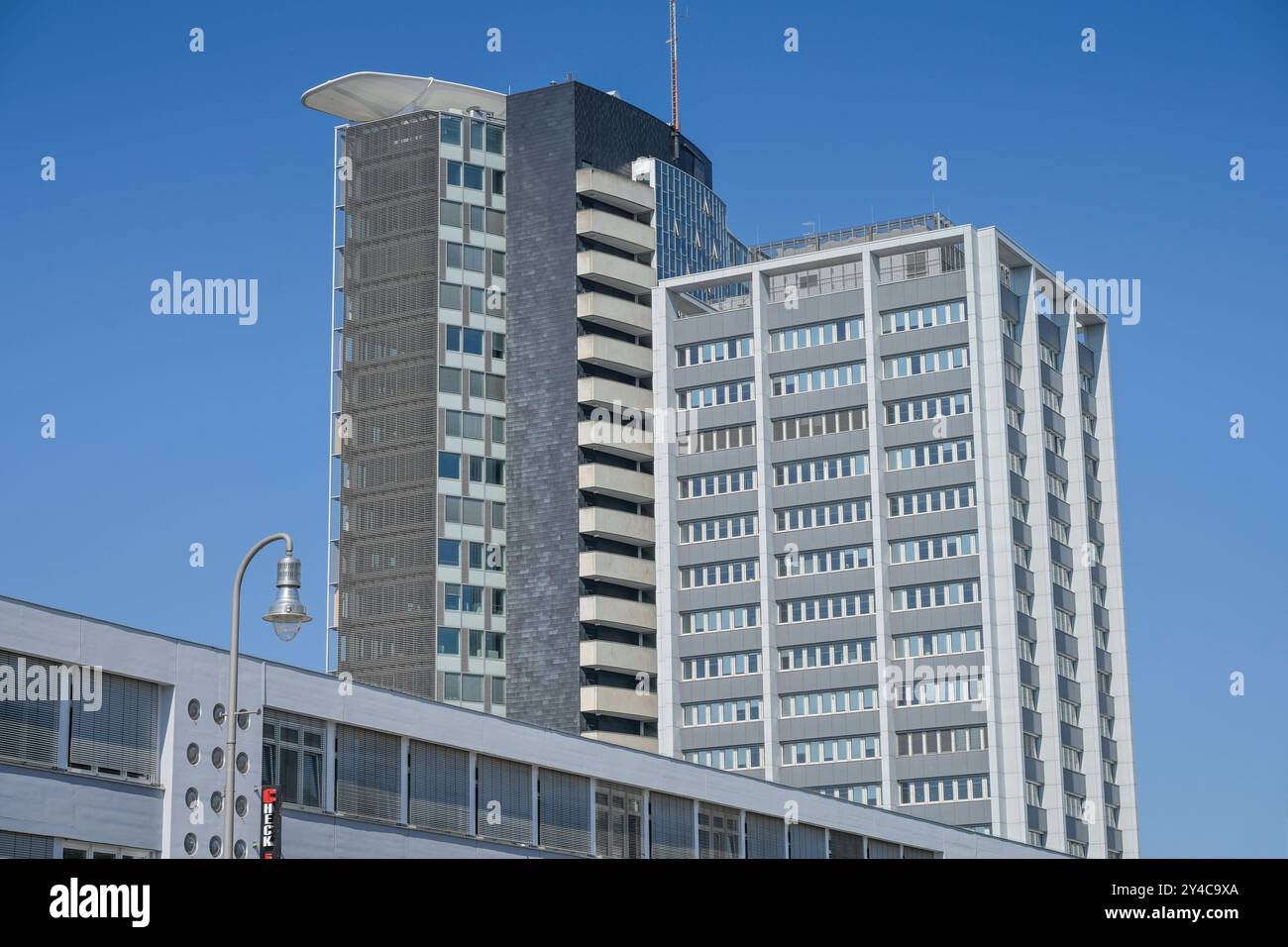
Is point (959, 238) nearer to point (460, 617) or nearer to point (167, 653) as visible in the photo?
point (460, 617)

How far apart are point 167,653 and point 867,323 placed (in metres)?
89.0

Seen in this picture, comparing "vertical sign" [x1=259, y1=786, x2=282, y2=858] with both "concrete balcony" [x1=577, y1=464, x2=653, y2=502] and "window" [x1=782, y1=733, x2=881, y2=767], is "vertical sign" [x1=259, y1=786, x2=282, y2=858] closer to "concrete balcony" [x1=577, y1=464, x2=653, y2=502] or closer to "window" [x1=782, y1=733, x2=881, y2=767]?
"window" [x1=782, y1=733, x2=881, y2=767]

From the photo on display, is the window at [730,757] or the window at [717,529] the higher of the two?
the window at [717,529]

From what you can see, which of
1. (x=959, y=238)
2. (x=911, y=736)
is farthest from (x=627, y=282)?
(x=911, y=736)

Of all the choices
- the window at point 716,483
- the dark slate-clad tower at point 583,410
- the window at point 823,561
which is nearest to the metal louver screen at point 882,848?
the dark slate-clad tower at point 583,410

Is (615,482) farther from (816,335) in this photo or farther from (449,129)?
(449,129)

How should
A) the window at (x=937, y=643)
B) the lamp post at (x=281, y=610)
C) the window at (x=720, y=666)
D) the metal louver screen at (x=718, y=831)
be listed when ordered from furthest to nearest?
the window at (x=720, y=666)
the window at (x=937, y=643)
the metal louver screen at (x=718, y=831)
the lamp post at (x=281, y=610)

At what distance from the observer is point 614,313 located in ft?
441

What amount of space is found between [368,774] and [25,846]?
1272 cm

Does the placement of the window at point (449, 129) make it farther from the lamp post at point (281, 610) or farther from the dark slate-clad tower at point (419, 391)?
the lamp post at point (281, 610)

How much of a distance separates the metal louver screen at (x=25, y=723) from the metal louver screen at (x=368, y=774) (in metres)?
10.2

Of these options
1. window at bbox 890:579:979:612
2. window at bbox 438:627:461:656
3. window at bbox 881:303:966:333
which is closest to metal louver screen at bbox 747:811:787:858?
window at bbox 438:627:461:656

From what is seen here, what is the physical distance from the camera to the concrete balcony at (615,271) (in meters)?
133
